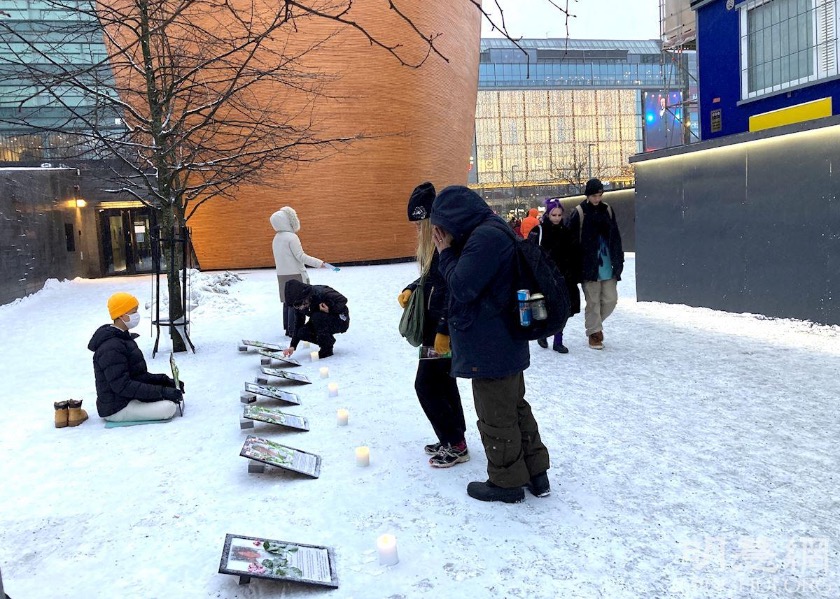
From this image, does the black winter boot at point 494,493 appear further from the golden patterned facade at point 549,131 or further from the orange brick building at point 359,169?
the golden patterned facade at point 549,131

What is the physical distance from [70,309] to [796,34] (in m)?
15.8

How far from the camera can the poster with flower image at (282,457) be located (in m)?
3.91

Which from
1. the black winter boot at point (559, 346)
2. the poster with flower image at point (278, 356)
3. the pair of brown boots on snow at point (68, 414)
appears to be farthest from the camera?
the poster with flower image at point (278, 356)

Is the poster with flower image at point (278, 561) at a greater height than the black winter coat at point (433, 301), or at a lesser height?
lesser

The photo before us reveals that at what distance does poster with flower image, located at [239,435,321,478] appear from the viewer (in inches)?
154

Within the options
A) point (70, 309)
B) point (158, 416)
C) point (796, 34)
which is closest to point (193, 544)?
point (158, 416)

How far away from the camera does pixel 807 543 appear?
293 centimetres

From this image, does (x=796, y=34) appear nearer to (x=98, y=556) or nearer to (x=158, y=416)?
(x=158, y=416)

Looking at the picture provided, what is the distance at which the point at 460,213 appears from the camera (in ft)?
11.0

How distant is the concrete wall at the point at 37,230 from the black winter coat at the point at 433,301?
14.6 m

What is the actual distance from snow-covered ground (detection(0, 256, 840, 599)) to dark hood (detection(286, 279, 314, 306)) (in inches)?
56.2

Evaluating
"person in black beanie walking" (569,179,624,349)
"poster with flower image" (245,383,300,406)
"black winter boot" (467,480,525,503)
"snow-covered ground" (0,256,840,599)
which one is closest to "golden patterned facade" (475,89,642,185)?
"person in black beanie walking" (569,179,624,349)

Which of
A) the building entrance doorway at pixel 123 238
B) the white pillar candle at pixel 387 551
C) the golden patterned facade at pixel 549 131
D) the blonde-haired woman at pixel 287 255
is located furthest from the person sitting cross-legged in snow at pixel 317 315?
the golden patterned facade at pixel 549 131

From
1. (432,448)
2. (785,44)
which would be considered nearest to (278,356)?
(432,448)
